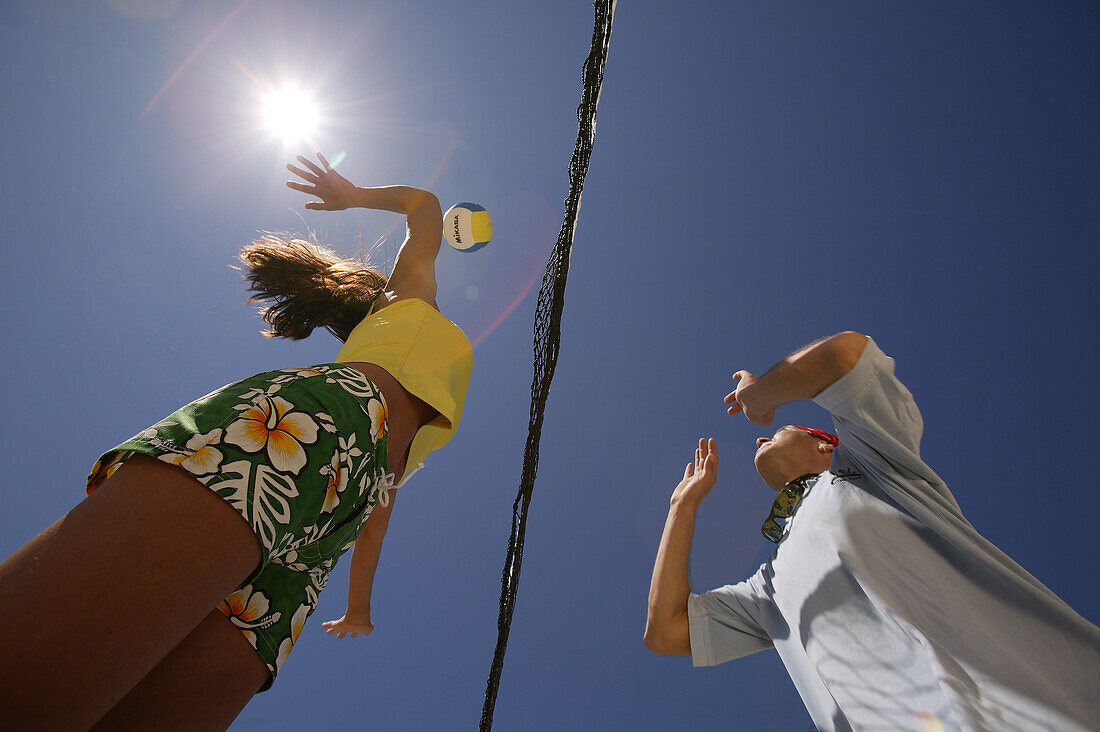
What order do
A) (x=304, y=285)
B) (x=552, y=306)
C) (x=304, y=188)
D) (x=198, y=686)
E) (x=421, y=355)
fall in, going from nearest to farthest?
(x=198, y=686)
(x=421, y=355)
(x=304, y=285)
(x=304, y=188)
(x=552, y=306)

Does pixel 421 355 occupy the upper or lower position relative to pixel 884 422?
lower

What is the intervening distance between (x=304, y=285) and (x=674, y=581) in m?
2.01

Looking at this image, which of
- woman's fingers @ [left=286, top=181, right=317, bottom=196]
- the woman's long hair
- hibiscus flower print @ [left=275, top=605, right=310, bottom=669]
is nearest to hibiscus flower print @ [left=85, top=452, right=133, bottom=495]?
hibiscus flower print @ [left=275, top=605, right=310, bottom=669]

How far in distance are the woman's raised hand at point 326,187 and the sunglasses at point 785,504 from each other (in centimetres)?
235

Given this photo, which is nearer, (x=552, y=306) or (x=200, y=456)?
(x=200, y=456)

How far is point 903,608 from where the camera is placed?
4.79 feet

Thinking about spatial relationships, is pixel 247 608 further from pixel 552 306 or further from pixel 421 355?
pixel 552 306

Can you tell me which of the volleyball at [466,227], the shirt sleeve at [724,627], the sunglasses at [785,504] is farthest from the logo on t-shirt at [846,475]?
the volleyball at [466,227]

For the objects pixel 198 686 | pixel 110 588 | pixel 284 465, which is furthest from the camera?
pixel 198 686

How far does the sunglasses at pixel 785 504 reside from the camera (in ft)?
6.91

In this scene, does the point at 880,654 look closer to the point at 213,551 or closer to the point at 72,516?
the point at 213,551

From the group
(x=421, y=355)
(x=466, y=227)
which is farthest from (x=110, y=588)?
(x=466, y=227)

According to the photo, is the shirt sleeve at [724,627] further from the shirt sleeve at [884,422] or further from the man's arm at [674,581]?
the shirt sleeve at [884,422]

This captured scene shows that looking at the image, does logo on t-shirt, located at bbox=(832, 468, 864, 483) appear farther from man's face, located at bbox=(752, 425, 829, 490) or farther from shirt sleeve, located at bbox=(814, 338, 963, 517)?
man's face, located at bbox=(752, 425, 829, 490)
